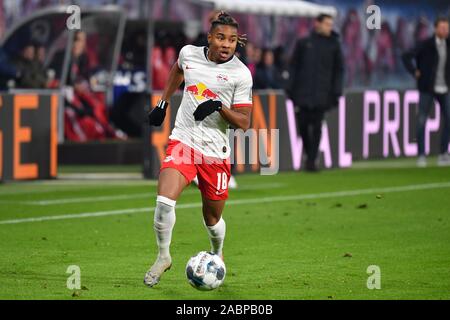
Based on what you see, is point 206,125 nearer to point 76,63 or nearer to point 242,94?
point 242,94

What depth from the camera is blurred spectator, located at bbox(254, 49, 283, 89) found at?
26.8 metres

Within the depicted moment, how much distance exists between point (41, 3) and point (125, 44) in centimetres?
195

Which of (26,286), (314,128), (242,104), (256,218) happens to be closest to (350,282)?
(242,104)

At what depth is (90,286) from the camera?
34.3ft

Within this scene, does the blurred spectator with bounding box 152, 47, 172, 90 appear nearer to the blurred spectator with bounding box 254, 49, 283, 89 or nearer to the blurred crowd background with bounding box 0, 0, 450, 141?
the blurred crowd background with bounding box 0, 0, 450, 141

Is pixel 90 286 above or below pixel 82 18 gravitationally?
below

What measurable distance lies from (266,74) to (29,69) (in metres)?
4.74

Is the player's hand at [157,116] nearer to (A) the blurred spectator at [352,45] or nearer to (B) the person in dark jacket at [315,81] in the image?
(B) the person in dark jacket at [315,81]

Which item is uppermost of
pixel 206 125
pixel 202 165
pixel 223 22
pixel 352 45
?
pixel 223 22

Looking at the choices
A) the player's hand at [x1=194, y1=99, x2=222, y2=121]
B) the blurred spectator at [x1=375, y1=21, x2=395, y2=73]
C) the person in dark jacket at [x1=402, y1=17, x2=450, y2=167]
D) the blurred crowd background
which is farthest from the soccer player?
the blurred spectator at [x1=375, y1=21, x2=395, y2=73]

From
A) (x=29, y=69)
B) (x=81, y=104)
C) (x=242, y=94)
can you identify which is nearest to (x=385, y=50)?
(x=81, y=104)

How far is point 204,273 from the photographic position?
10.1 metres

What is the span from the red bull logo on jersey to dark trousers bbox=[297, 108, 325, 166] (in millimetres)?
10472

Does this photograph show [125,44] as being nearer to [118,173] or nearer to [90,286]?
[118,173]
